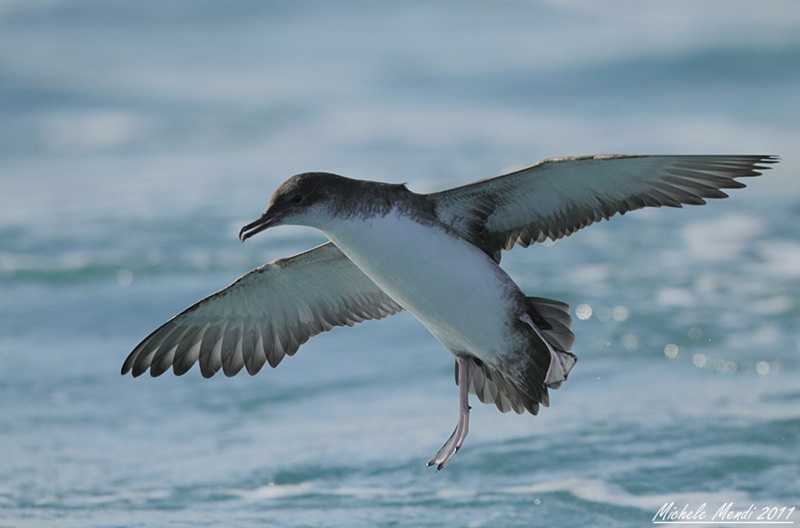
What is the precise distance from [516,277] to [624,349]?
193cm

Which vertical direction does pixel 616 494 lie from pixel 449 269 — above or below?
below

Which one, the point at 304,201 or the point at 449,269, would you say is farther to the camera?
the point at 449,269

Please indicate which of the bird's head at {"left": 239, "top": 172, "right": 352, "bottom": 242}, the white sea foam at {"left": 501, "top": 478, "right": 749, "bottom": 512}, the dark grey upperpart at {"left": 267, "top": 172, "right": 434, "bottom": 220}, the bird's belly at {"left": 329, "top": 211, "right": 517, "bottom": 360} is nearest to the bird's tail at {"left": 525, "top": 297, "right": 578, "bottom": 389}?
the bird's belly at {"left": 329, "top": 211, "right": 517, "bottom": 360}

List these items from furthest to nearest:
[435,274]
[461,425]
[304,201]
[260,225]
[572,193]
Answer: [461,425], [572,193], [435,274], [304,201], [260,225]

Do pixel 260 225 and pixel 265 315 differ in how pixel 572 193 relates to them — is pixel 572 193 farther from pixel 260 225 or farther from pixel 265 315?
pixel 265 315

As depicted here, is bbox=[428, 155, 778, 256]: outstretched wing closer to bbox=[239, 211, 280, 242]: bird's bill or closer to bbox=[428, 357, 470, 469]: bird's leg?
bbox=[428, 357, 470, 469]: bird's leg

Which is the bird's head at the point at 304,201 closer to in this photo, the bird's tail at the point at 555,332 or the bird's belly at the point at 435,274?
the bird's belly at the point at 435,274

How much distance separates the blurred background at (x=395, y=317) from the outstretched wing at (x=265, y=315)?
74 cm

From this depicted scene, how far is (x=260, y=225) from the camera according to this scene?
5.66 metres

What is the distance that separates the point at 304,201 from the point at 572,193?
4.05ft

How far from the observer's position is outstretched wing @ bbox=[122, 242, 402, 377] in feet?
21.8

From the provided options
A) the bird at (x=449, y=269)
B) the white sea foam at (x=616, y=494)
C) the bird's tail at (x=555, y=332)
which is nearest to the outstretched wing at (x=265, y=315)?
the bird at (x=449, y=269)

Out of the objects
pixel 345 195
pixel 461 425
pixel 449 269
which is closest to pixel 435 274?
pixel 449 269

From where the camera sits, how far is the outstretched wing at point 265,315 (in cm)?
665
